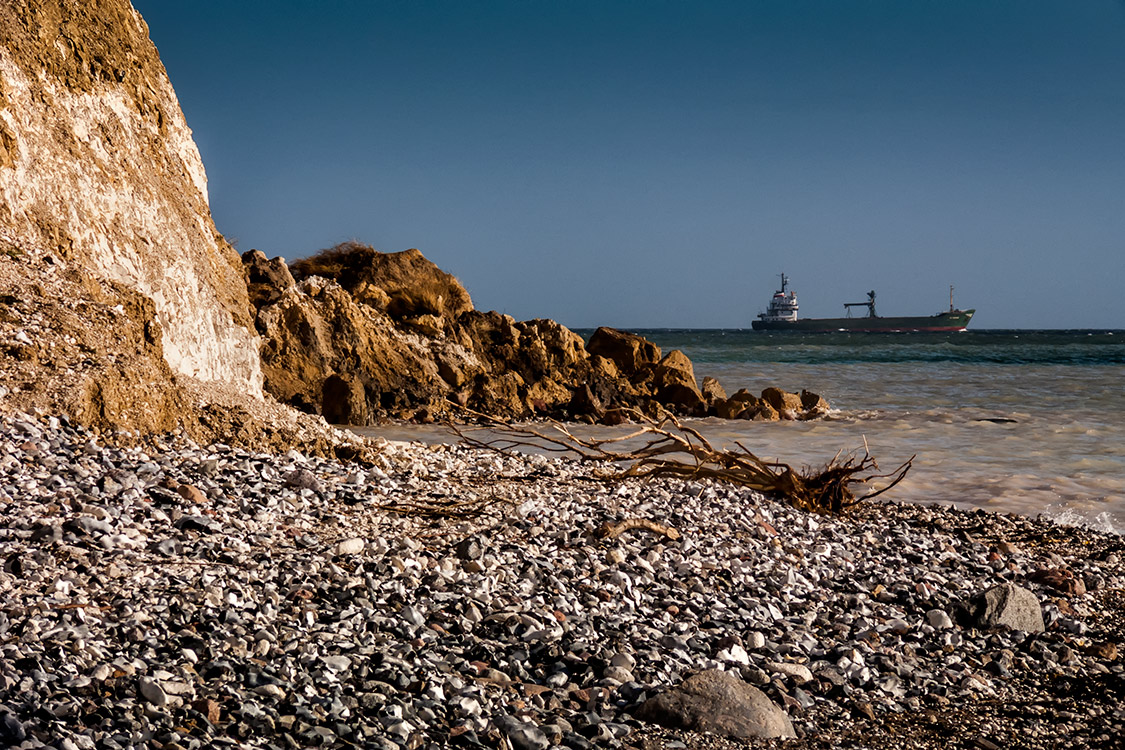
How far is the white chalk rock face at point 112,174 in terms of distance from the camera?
19.8 feet

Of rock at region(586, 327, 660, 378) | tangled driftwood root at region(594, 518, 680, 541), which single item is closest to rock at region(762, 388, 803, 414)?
rock at region(586, 327, 660, 378)

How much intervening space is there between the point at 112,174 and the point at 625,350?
9.73 metres

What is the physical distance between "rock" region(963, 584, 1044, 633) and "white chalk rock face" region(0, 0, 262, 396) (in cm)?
561

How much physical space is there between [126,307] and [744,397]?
32.0ft

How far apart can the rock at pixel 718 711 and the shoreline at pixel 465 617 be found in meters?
0.05

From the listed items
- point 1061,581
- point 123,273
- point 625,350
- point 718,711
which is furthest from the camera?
point 625,350

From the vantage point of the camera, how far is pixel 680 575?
13.1 ft

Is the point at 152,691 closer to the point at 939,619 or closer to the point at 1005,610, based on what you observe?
the point at 939,619

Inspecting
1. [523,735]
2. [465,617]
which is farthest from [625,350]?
[523,735]

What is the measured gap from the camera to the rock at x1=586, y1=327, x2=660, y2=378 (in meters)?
15.0

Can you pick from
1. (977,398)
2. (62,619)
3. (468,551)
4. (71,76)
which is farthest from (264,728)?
(977,398)

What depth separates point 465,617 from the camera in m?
3.24

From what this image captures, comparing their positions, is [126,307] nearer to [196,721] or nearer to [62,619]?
[62,619]

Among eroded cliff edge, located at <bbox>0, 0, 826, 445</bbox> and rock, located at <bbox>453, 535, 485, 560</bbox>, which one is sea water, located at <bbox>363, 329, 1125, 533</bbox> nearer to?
eroded cliff edge, located at <bbox>0, 0, 826, 445</bbox>
